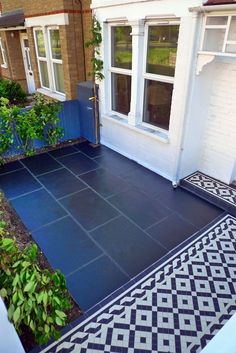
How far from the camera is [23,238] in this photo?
134 inches

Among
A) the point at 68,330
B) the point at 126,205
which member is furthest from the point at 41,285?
the point at 126,205

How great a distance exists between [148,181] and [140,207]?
32.2 inches

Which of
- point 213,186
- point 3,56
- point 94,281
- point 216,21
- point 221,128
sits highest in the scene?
point 216,21

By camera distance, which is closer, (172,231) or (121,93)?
(172,231)

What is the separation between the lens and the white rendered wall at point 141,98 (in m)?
3.55

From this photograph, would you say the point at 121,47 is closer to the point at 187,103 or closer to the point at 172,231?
the point at 187,103

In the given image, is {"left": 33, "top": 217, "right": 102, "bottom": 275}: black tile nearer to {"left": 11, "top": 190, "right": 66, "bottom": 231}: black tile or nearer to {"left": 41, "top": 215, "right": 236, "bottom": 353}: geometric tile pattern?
{"left": 11, "top": 190, "right": 66, "bottom": 231}: black tile

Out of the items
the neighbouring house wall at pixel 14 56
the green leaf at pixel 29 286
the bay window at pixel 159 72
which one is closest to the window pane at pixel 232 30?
the bay window at pixel 159 72

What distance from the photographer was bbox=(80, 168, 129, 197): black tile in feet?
14.5

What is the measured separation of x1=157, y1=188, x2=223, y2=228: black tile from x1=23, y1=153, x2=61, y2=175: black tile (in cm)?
237

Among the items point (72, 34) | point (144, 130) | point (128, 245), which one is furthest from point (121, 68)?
point (128, 245)

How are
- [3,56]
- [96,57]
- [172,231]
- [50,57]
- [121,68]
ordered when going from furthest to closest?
[3,56], [50,57], [96,57], [121,68], [172,231]

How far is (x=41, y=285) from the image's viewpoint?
196 centimetres

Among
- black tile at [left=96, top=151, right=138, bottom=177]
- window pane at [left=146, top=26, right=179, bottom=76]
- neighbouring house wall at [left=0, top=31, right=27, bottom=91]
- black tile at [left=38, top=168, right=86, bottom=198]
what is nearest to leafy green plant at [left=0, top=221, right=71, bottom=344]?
black tile at [left=38, top=168, right=86, bottom=198]
